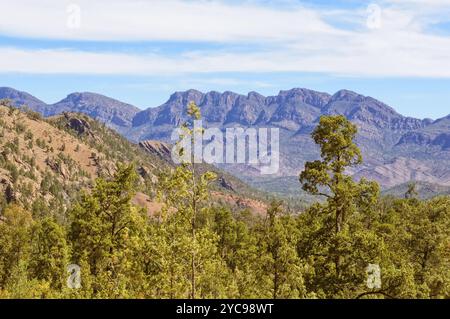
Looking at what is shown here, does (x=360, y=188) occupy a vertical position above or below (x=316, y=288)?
above

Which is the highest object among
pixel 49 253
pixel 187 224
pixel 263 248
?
pixel 187 224

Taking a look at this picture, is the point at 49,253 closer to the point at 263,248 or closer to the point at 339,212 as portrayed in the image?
the point at 263,248

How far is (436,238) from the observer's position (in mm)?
49500

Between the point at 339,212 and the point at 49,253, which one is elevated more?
the point at 339,212

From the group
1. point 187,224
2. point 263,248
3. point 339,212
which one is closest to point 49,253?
point 263,248

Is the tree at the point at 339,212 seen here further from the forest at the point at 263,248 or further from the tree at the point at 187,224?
the tree at the point at 187,224

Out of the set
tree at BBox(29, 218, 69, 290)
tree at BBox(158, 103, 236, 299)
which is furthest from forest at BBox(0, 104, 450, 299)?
tree at BBox(29, 218, 69, 290)

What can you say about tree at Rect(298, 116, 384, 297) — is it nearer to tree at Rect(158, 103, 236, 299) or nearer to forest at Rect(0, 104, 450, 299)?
forest at Rect(0, 104, 450, 299)

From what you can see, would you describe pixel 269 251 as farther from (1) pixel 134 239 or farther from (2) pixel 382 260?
(1) pixel 134 239

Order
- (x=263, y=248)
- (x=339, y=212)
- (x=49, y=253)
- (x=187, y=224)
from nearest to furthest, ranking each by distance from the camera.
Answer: (x=187, y=224)
(x=339, y=212)
(x=263, y=248)
(x=49, y=253)

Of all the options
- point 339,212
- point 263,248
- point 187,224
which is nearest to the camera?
point 187,224

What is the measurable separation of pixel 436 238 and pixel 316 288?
2655 cm
